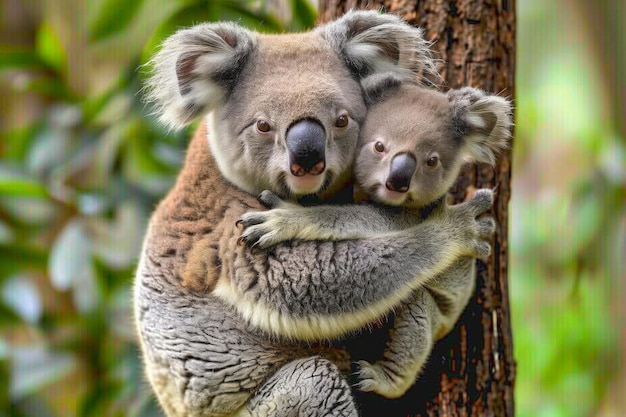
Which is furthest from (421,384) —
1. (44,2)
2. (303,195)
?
(44,2)

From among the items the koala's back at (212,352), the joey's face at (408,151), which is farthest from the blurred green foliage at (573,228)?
the koala's back at (212,352)

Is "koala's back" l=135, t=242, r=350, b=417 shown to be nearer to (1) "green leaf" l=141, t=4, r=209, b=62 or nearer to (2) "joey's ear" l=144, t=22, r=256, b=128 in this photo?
(2) "joey's ear" l=144, t=22, r=256, b=128

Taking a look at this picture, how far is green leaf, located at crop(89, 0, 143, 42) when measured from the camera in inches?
146

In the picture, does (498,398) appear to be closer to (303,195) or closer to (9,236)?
(303,195)

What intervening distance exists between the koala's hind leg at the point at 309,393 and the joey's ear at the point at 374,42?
970mm

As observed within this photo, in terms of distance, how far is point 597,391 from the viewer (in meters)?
4.93

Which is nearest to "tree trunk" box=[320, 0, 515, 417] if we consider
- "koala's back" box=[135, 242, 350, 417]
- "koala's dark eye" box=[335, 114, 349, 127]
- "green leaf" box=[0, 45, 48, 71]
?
"koala's back" box=[135, 242, 350, 417]

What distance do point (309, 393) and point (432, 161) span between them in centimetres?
79

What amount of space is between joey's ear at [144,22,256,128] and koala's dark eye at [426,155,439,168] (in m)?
0.68

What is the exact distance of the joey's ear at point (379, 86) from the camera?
222 cm

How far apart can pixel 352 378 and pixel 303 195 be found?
1.99ft

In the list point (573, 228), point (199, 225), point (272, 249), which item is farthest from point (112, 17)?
point (573, 228)

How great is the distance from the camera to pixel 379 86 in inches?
87.8

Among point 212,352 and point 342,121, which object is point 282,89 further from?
point 212,352
